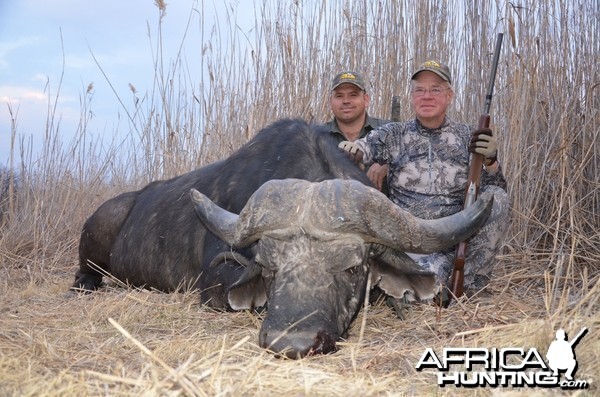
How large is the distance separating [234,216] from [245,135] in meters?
3.72

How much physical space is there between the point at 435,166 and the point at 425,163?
0.08 metres

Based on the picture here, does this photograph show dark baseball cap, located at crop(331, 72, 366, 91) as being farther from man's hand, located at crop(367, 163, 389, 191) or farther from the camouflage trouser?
the camouflage trouser

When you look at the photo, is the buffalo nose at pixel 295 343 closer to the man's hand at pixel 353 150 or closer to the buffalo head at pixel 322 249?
the buffalo head at pixel 322 249

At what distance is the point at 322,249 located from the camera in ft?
10.4

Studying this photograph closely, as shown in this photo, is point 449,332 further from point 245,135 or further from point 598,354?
point 245,135

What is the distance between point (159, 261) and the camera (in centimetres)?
535

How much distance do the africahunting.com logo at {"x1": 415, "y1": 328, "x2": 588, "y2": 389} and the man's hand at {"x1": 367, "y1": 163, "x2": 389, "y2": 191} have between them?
252 centimetres

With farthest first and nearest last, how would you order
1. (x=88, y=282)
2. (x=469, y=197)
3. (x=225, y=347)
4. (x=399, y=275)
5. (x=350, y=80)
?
(x=350, y=80)
(x=88, y=282)
(x=469, y=197)
(x=399, y=275)
(x=225, y=347)

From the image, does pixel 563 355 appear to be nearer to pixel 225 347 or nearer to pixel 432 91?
pixel 225 347

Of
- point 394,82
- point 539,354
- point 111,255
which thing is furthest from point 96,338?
point 394,82

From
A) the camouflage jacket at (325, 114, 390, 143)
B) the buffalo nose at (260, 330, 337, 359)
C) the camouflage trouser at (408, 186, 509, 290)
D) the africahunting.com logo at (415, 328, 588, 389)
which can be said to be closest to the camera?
the africahunting.com logo at (415, 328, 588, 389)

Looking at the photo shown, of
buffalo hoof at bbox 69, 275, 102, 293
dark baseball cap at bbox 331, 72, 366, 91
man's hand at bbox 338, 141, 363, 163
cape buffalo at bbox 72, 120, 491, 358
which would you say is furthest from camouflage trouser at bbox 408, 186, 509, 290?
buffalo hoof at bbox 69, 275, 102, 293

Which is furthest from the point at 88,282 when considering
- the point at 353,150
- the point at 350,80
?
the point at 350,80

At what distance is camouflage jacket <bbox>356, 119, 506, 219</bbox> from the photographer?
16.4ft
